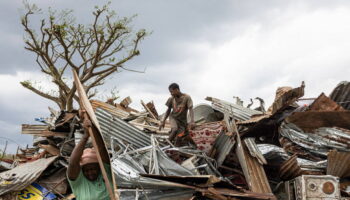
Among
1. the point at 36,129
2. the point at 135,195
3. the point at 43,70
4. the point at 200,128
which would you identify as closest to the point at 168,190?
the point at 135,195

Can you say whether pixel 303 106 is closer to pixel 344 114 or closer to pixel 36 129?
pixel 344 114

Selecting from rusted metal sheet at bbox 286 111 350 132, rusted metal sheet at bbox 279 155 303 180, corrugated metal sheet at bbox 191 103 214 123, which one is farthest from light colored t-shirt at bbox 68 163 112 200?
corrugated metal sheet at bbox 191 103 214 123

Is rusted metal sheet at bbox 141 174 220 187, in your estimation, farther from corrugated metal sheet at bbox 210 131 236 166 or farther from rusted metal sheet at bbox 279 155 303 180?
rusted metal sheet at bbox 279 155 303 180

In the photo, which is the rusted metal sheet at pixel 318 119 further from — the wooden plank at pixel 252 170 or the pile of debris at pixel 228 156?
the wooden plank at pixel 252 170

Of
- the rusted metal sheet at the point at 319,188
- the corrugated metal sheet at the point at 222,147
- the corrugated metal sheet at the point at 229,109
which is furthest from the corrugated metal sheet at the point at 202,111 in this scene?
the rusted metal sheet at the point at 319,188

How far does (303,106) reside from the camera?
7.81m

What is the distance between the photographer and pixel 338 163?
233 inches

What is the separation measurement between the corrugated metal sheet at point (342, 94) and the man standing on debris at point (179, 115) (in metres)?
3.91

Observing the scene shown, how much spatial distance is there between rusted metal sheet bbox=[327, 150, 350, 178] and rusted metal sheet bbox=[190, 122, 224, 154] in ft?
6.25

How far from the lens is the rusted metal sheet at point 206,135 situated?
22.2ft

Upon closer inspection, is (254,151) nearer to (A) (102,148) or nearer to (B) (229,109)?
(B) (229,109)

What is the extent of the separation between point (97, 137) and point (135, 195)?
241cm

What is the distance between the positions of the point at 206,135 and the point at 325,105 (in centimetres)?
271

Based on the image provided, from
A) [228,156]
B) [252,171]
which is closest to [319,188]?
[252,171]
